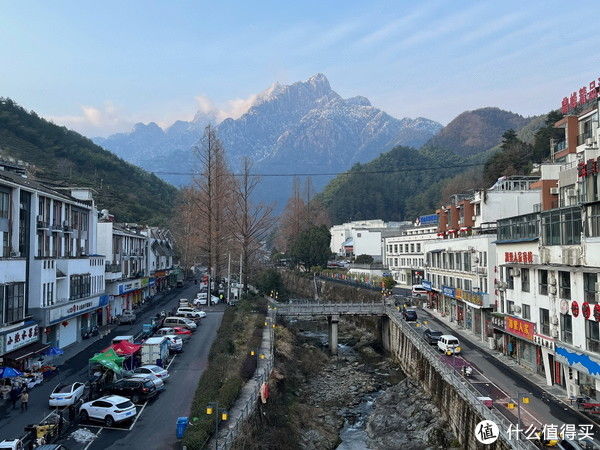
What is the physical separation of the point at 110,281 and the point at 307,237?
38.9 meters

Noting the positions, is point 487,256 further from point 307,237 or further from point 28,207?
point 307,237

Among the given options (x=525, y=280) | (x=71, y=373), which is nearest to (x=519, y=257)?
(x=525, y=280)

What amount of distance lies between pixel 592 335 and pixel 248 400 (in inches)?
635

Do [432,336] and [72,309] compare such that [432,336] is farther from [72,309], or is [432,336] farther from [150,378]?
[72,309]

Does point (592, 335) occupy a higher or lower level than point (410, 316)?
higher

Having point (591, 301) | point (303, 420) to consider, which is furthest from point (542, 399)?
point (303, 420)

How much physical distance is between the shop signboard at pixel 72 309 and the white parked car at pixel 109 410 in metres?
13.3

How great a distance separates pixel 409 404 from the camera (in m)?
30.8

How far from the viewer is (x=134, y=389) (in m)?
24.5

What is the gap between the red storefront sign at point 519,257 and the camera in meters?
29.0

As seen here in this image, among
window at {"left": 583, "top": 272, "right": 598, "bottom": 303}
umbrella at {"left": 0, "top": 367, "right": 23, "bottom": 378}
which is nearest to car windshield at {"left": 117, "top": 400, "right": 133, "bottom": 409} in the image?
umbrella at {"left": 0, "top": 367, "right": 23, "bottom": 378}

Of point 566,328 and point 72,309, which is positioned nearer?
point 566,328

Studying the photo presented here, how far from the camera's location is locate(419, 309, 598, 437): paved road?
20672 mm

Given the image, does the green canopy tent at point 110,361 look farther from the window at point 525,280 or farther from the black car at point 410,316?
the black car at point 410,316
